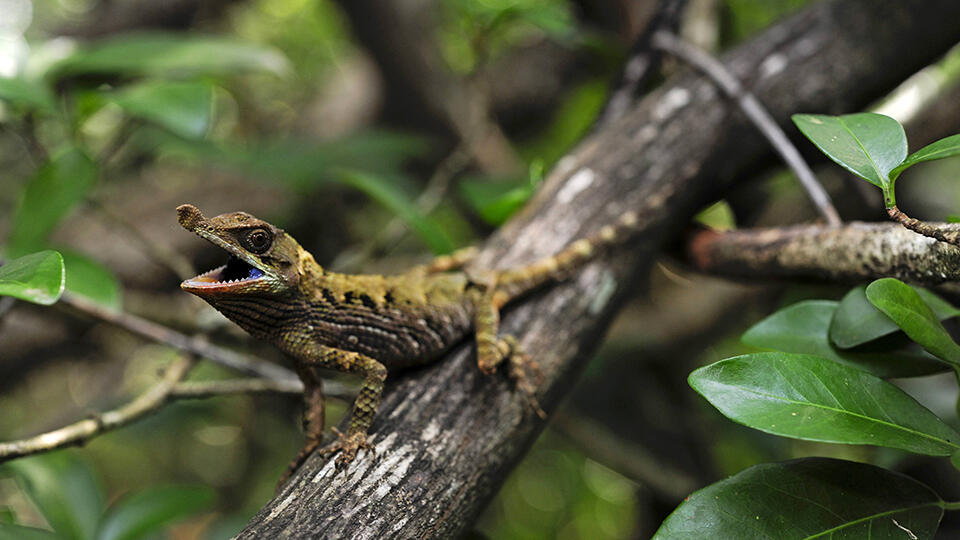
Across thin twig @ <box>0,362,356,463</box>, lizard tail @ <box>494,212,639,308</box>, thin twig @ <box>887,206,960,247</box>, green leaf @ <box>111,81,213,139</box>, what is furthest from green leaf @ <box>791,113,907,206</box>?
green leaf @ <box>111,81,213,139</box>

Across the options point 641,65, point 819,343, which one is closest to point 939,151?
point 819,343

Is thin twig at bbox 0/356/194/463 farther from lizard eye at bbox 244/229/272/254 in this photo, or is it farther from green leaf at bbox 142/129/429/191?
green leaf at bbox 142/129/429/191

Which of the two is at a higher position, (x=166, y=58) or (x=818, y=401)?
(x=166, y=58)

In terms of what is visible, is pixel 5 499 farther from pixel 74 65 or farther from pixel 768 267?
pixel 768 267

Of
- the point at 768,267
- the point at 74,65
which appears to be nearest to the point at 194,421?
the point at 74,65

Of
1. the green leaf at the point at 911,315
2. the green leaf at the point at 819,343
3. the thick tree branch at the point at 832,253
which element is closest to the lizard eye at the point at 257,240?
the green leaf at the point at 819,343

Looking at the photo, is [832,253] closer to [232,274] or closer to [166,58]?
[232,274]

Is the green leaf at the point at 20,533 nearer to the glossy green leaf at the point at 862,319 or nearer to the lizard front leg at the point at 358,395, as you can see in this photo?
the lizard front leg at the point at 358,395
